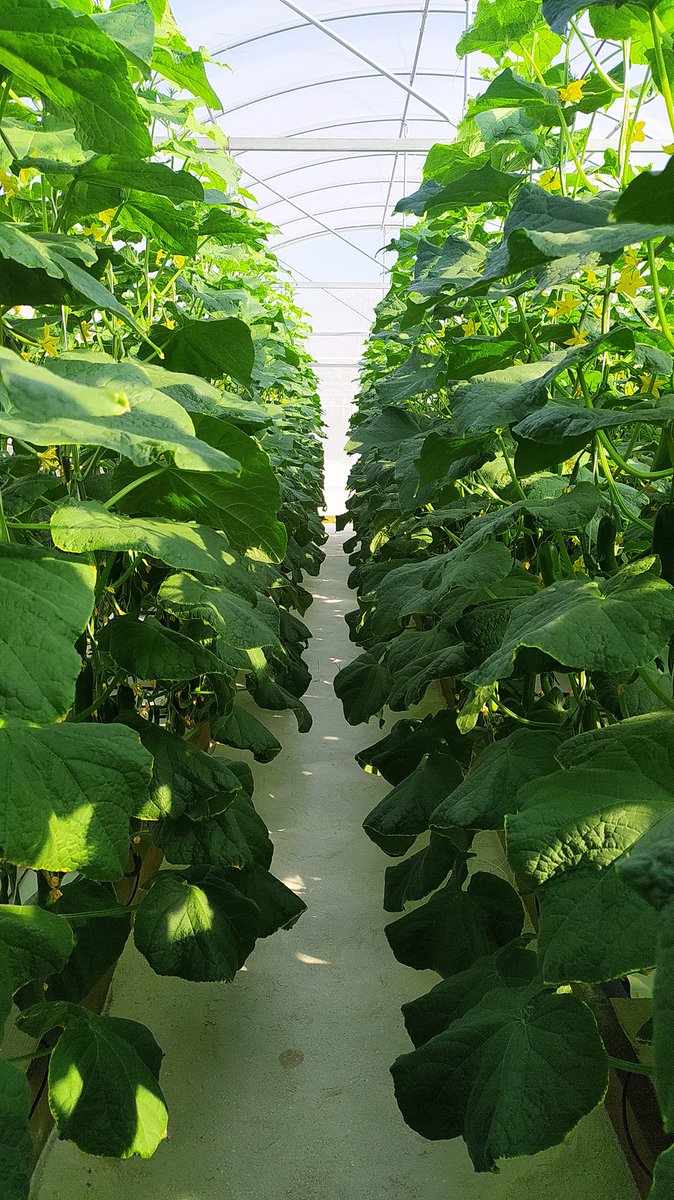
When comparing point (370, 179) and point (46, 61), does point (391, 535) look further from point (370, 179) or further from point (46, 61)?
point (370, 179)

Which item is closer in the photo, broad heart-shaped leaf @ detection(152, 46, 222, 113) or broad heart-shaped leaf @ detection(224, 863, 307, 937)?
broad heart-shaped leaf @ detection(152, 46, 222, 113)

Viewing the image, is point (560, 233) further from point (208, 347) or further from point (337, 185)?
point (337, 185)

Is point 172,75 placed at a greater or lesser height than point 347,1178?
greater

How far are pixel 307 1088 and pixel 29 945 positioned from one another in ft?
2.46

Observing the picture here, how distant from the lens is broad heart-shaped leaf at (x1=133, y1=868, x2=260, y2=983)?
55.9 inches

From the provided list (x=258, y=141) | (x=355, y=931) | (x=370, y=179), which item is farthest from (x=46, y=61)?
(x=370, y=179)

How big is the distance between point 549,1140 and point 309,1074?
69cm

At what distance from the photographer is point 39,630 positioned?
72 cm

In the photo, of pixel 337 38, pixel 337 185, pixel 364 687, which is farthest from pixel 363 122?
pixel 364 687

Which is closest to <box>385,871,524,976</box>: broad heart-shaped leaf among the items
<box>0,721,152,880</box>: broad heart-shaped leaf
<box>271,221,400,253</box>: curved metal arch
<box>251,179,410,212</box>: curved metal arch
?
<box>0,721,152,880</box>: broad heart-shaped leaf

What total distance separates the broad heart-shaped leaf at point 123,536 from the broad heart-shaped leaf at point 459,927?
798 millimetres

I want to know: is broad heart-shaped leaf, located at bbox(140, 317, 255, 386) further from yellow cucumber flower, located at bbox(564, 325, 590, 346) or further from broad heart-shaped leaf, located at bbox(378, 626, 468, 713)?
broad heart-shaped leaf, located at bbox(378, 626, 468, 713)

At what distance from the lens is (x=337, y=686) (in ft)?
8.43

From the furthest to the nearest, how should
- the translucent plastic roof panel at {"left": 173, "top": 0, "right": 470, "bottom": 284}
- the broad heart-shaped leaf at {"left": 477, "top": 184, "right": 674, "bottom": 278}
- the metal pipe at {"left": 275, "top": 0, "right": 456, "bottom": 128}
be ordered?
the translucent plastic roof panel at {"left": 173, "top": 0, "right": 470, "bottom": 284} < the metal pipe at {"left": 275, "top": 0, "right": 456, "bottom": 128} < the broad heart-shaped leaf at {"left": 477, "top": 184, "right": 674, "bottom": 278}
